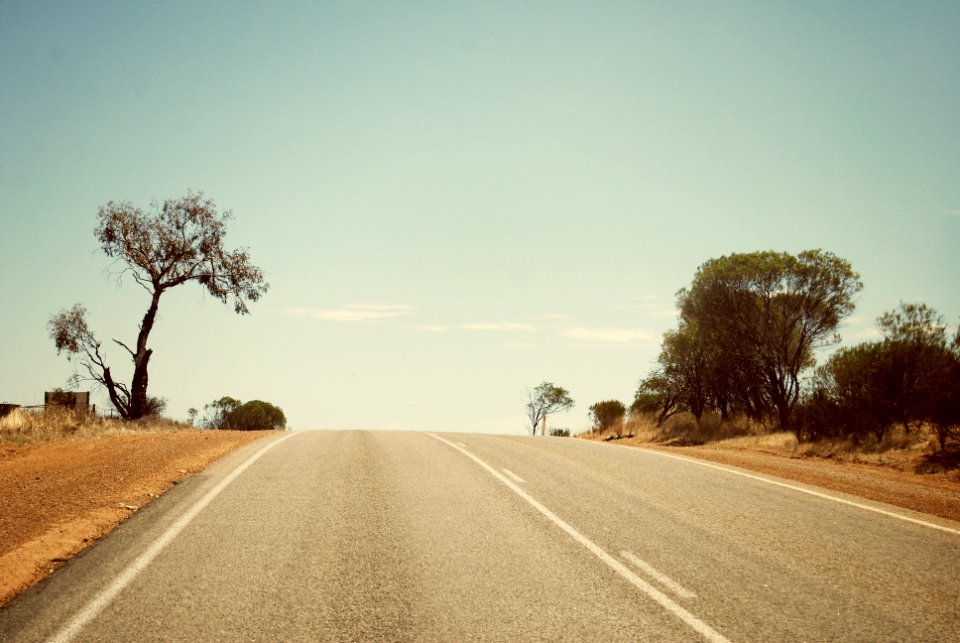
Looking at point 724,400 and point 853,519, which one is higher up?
point 724,400

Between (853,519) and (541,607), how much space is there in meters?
5.33

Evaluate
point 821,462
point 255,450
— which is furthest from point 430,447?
point 821,462

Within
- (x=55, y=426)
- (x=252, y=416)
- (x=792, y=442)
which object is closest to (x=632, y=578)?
(x=792, y=442)

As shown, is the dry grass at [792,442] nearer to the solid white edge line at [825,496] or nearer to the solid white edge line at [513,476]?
the solid white edge line at [825,496]

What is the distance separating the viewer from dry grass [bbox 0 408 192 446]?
14.0 m

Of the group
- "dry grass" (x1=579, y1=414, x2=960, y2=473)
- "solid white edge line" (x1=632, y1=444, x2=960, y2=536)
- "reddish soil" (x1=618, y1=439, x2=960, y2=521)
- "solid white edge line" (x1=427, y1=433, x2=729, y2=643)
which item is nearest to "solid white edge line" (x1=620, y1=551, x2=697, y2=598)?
"solid white edge line" (x1=427, y1=433, x2=729, y2=643)

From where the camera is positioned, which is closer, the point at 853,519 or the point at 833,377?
the point at 853,519

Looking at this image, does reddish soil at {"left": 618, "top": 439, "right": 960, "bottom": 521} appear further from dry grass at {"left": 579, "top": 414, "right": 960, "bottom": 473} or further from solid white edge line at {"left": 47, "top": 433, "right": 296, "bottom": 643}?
solid white edge line at {"left": 47, "top": 433, "right": 296, "bottom": 643}

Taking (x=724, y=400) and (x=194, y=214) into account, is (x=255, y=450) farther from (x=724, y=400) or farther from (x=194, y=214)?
(x=724, y=400)

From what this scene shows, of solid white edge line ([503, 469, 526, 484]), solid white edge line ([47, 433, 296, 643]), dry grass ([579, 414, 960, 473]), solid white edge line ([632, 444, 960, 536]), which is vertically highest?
dry grass ([579, 414, 960, 473])

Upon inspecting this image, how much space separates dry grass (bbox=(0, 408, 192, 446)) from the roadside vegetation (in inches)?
714

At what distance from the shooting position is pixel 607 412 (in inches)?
1230

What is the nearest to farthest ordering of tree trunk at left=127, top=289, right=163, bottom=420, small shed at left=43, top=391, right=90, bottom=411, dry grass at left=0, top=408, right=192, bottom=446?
dry grass at left=0, top=408, right=192, bottom=446 → small shed at left=43, top=391, right=90, bottom=411 → tree trunk at left=127, top=289, right=163, bottom=420

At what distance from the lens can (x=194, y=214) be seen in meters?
26.5
